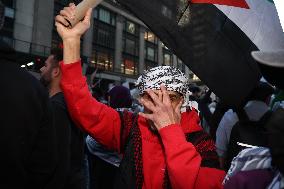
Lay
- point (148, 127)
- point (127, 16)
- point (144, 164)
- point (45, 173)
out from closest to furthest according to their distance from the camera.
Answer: point (45, 173)
point (144, 164)
point (148, 127)
point (127, 16)

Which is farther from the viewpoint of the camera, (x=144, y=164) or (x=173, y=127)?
(x=144, y=164)

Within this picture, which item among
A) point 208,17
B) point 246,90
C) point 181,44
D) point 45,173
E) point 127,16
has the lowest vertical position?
point 45,173

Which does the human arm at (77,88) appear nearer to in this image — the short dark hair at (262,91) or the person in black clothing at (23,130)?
the person in black clothing at (23,130)

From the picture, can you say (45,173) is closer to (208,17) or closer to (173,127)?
(173,127)

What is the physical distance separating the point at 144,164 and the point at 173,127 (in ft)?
1.15

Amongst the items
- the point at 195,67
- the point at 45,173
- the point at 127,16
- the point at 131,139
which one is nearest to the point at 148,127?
the point at 131,139

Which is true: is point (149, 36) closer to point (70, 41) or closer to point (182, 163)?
point (70, 41)

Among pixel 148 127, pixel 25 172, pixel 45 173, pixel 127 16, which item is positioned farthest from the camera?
pixel 127 16

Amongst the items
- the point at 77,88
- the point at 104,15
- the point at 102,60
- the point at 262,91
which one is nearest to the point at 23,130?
the point at 77,88

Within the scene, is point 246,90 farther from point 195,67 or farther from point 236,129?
point 236,129

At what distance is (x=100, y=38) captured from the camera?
1463 inches

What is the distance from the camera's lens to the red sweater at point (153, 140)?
1820mm

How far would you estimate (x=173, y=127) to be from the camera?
1.92 meters

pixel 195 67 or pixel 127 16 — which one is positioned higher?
pixel 127 16
